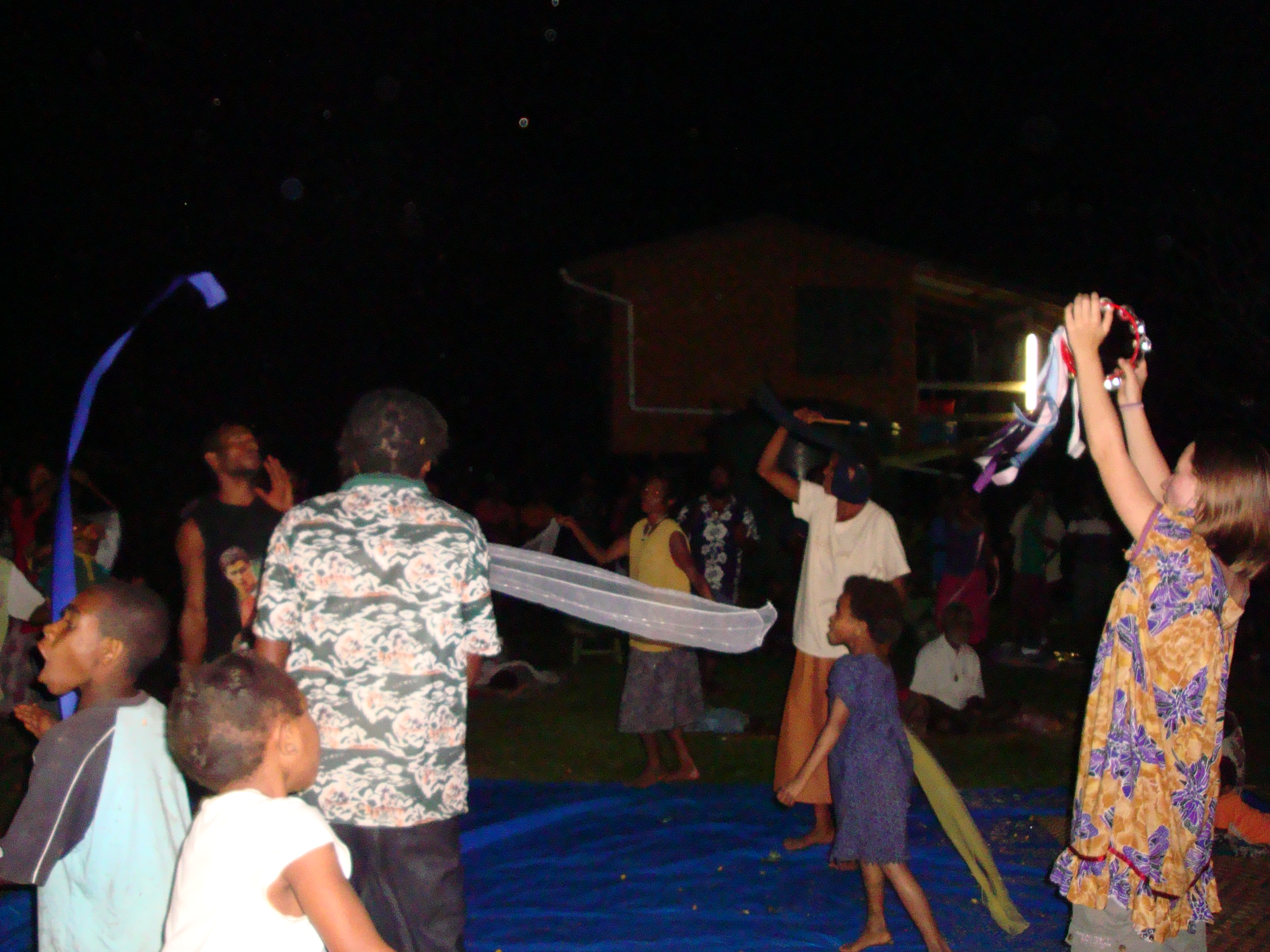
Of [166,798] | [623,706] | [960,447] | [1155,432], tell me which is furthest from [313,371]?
[166,798]

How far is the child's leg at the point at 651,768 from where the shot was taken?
6234mm

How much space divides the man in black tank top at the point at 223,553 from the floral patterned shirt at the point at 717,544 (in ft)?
15.0

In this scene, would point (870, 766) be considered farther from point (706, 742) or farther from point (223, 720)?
point (706, 742)

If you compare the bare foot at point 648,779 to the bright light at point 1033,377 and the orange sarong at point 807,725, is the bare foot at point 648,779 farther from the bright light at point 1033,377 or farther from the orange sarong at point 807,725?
the bright light at point 1033,377

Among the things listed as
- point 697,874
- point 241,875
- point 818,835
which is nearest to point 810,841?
point 818,835

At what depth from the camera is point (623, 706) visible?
645cm

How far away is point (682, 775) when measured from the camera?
6352mm

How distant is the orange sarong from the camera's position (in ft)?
17.2

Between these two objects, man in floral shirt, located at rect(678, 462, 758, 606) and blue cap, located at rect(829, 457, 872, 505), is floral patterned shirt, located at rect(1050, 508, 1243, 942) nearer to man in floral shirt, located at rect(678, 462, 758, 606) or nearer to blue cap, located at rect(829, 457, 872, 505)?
blue cap, located at rect(829, 457, 872, 505)

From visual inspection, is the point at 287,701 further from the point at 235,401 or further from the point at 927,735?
the point at 235,401

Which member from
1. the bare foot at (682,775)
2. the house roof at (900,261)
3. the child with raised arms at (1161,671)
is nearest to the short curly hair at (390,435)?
the child with raised arms at (1161,671)

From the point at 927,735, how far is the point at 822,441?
3.09 meters

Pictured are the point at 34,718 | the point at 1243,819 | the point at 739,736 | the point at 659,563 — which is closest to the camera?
the point at 34,718

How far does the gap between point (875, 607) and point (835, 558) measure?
1.13 m
